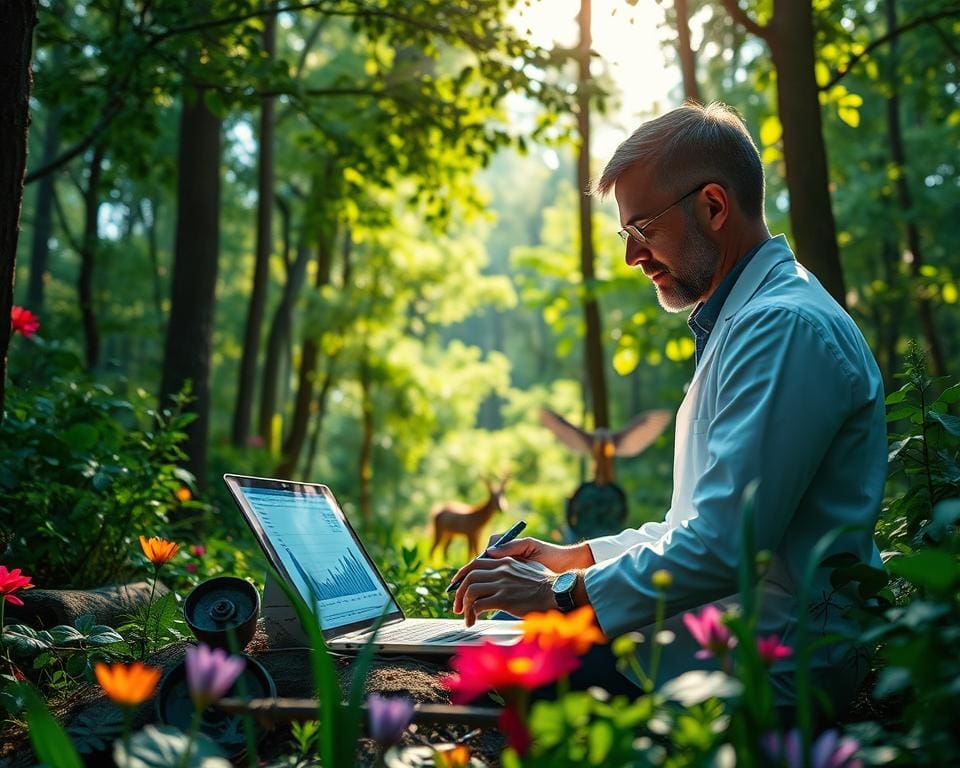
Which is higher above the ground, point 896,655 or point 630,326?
point 630,326

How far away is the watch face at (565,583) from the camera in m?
2.11

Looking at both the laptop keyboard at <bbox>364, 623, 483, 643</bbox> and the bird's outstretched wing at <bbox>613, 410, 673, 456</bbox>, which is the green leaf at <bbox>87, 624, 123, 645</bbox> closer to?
the laptop keyboard at <bbox>364, 623, 483, 643</bbox>

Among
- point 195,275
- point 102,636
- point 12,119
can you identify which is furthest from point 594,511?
point 12,119

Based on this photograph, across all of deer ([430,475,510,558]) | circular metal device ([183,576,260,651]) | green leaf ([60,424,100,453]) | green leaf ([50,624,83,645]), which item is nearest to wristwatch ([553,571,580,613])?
circular metal device ([183,576,260,651])

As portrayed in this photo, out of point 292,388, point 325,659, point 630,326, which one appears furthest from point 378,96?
point 292,388

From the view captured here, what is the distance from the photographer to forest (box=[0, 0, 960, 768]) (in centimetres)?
129

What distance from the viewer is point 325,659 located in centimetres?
134

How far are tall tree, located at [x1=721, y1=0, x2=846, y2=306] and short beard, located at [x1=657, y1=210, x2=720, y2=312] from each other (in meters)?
2.37

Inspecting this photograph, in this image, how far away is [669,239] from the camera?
268cm

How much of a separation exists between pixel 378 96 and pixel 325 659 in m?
6.09

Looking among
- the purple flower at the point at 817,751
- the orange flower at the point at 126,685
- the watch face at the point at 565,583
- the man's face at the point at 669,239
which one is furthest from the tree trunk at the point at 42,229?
the purple flower at the point at 817,751

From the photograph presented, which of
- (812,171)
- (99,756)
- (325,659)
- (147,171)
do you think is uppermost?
(147,171)

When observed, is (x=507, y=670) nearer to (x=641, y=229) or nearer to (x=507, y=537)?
(x=507, y=537)

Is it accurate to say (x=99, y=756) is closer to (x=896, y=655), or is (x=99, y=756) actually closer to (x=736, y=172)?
(x=896, y=655)
